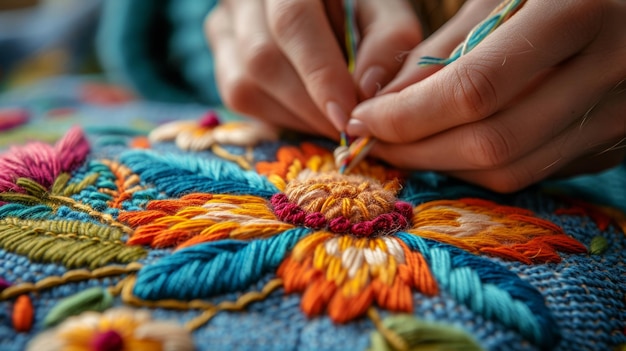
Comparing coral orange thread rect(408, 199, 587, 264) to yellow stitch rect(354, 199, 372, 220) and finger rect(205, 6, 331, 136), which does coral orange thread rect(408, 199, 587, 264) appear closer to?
yellow stitch rect(354, 199, 372, 220)

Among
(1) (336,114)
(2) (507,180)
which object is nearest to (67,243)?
(1) (336,114)

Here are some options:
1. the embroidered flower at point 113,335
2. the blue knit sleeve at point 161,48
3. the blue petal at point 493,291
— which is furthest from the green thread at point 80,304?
the blue knit sleeve at point 161,48

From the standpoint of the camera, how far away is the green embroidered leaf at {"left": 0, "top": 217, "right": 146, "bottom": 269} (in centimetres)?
36

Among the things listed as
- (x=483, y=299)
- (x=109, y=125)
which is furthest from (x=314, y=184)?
(x=109, y=125)

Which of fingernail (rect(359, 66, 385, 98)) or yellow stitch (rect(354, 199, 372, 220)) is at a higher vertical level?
fingernail (rect(359, 66, 385, 98))

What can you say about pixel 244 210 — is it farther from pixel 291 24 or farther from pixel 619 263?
pixel 619 263

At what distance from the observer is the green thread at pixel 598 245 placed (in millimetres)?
443

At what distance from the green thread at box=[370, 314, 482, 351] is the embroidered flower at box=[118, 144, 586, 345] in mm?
18

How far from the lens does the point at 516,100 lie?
0.46m

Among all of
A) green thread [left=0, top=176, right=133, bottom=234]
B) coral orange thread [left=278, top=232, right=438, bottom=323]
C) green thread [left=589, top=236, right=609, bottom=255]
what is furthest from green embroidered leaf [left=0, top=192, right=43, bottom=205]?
green thread [left=589, top=236, right=609, bottom=255]

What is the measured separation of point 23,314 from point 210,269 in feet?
0.39

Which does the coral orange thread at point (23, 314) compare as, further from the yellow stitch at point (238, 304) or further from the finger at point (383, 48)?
the finger at point (383, 48)

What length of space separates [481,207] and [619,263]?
0.40ft

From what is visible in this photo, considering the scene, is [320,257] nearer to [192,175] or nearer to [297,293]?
[297,293]
